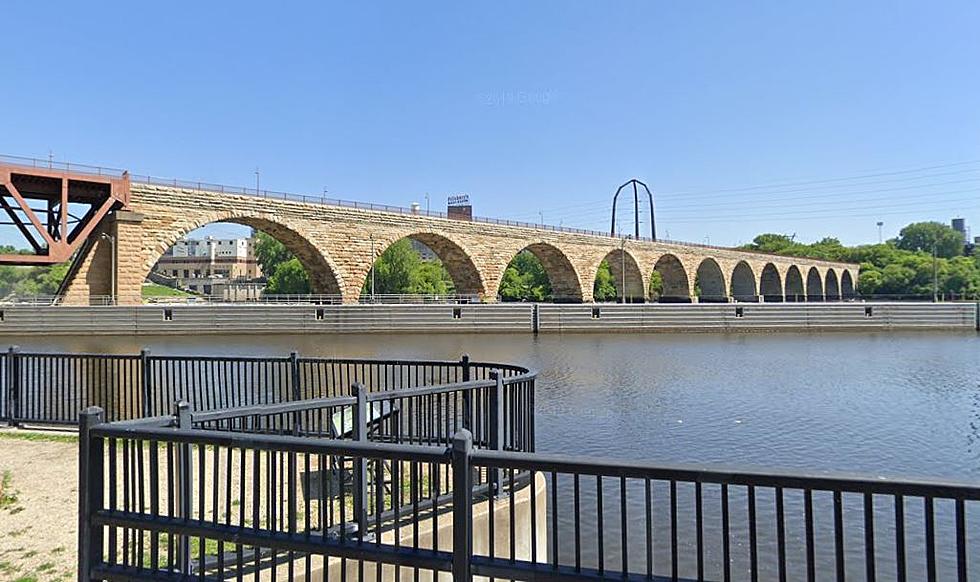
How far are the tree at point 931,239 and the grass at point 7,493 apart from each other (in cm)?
15596

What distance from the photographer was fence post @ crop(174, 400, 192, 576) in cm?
319

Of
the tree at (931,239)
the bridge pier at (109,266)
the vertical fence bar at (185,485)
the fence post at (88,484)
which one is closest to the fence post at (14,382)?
the vertical fence bar at (185,485)

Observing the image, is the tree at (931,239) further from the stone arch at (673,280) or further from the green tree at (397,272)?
the green tree at (397,272)

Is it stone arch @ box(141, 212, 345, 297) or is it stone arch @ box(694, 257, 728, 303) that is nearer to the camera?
stone arch @ box(141, 212, 345, 297)

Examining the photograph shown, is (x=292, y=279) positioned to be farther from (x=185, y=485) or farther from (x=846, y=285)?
(x=846, y=285)

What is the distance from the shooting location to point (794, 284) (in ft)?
391

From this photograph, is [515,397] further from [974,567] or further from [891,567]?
[974,567]

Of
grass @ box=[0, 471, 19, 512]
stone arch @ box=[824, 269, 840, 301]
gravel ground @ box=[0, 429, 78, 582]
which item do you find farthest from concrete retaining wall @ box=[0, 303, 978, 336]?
stone arch @ box=[824, 269, 840, 301]

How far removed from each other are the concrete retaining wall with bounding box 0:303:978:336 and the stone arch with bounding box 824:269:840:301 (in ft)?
325

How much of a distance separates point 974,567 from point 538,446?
4416mm

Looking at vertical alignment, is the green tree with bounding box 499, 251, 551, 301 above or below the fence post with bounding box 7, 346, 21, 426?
above

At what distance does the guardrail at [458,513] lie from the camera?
240 centimetres

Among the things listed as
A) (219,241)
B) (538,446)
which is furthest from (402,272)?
(219,241)

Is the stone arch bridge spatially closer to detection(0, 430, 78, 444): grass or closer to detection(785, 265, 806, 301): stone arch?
detection(785, 265, 806, 301): stone arch
